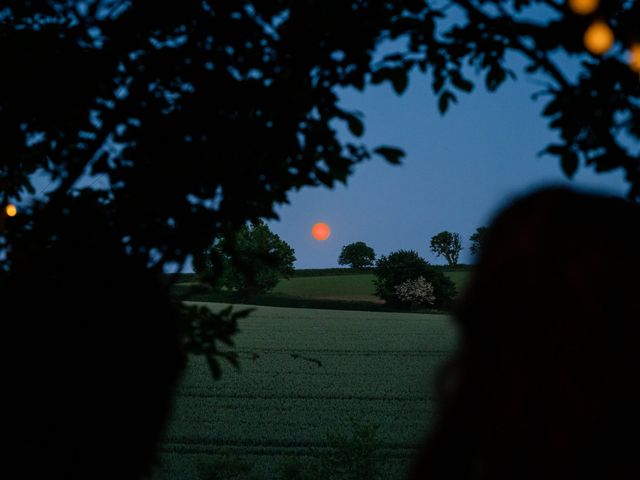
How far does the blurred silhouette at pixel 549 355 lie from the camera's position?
0.90m

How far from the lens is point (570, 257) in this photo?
958mm

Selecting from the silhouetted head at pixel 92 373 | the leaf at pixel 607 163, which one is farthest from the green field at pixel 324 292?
the silhouetted head at pixel 92 373

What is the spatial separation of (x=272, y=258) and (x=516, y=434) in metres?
2.25

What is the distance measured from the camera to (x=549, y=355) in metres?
0.93

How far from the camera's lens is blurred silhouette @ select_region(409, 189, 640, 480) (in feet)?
2.94

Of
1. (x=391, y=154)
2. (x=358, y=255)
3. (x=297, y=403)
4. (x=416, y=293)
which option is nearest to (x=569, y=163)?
(x=391, y=154)

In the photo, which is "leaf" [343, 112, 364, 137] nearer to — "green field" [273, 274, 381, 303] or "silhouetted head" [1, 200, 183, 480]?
"silhouetted head" [1, 200, 183, 480]

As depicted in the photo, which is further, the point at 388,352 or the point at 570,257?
the point at 388,352

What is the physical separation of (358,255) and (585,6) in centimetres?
11699

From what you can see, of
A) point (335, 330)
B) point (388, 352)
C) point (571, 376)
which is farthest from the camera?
point (335, 330)

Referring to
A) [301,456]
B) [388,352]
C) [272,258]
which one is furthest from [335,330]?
[272,258]

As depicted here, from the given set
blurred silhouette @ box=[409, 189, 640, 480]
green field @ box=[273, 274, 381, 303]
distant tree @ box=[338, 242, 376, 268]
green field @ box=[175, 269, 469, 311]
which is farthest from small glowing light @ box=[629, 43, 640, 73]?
distant tree @ box=[338, 242, 376, 268]

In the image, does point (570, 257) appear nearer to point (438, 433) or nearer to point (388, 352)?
point (438, 433)

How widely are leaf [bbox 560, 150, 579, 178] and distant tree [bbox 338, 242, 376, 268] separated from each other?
11456 cm
